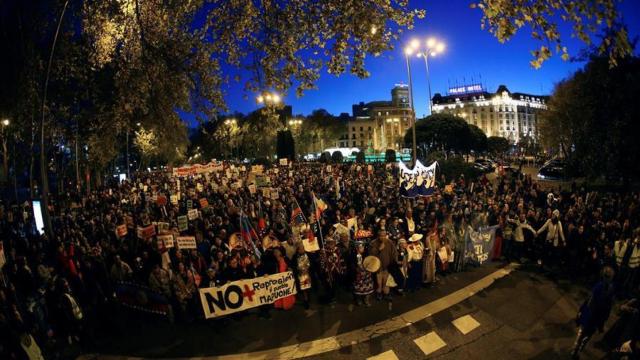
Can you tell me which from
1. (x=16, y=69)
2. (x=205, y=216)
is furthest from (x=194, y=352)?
(x=16, y=69)

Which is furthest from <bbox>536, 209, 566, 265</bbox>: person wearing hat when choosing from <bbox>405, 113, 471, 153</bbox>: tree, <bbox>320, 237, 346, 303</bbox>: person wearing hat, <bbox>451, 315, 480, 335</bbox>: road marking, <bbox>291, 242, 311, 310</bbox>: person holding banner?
<bbox>405, 113, 471, 153</bbox>: tree

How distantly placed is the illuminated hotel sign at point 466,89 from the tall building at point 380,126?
2042 centimetres

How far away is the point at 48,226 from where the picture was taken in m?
11.2

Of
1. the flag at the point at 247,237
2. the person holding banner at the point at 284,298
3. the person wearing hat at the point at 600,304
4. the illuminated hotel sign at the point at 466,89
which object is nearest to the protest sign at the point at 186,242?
the flag at the point at 247,237

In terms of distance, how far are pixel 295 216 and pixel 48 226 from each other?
7338 mm

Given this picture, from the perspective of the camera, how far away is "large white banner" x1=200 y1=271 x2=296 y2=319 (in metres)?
7.66

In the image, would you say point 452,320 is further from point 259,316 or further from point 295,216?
point 295,216

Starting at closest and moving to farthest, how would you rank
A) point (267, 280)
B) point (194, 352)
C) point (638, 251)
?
point (194, 352), point (267, 280), point (638, 251)

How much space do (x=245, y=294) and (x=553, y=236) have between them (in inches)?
343

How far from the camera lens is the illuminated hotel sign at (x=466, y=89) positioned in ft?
493

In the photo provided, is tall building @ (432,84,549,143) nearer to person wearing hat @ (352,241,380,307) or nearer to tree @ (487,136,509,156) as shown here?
tree @ (487,136,509,156)

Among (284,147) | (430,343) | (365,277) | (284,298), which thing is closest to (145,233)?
(284,298)

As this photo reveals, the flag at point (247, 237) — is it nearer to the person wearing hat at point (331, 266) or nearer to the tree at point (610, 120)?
the person wearing hat at point (331, 266)

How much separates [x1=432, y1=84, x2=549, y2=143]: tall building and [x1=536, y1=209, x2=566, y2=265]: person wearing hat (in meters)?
145
